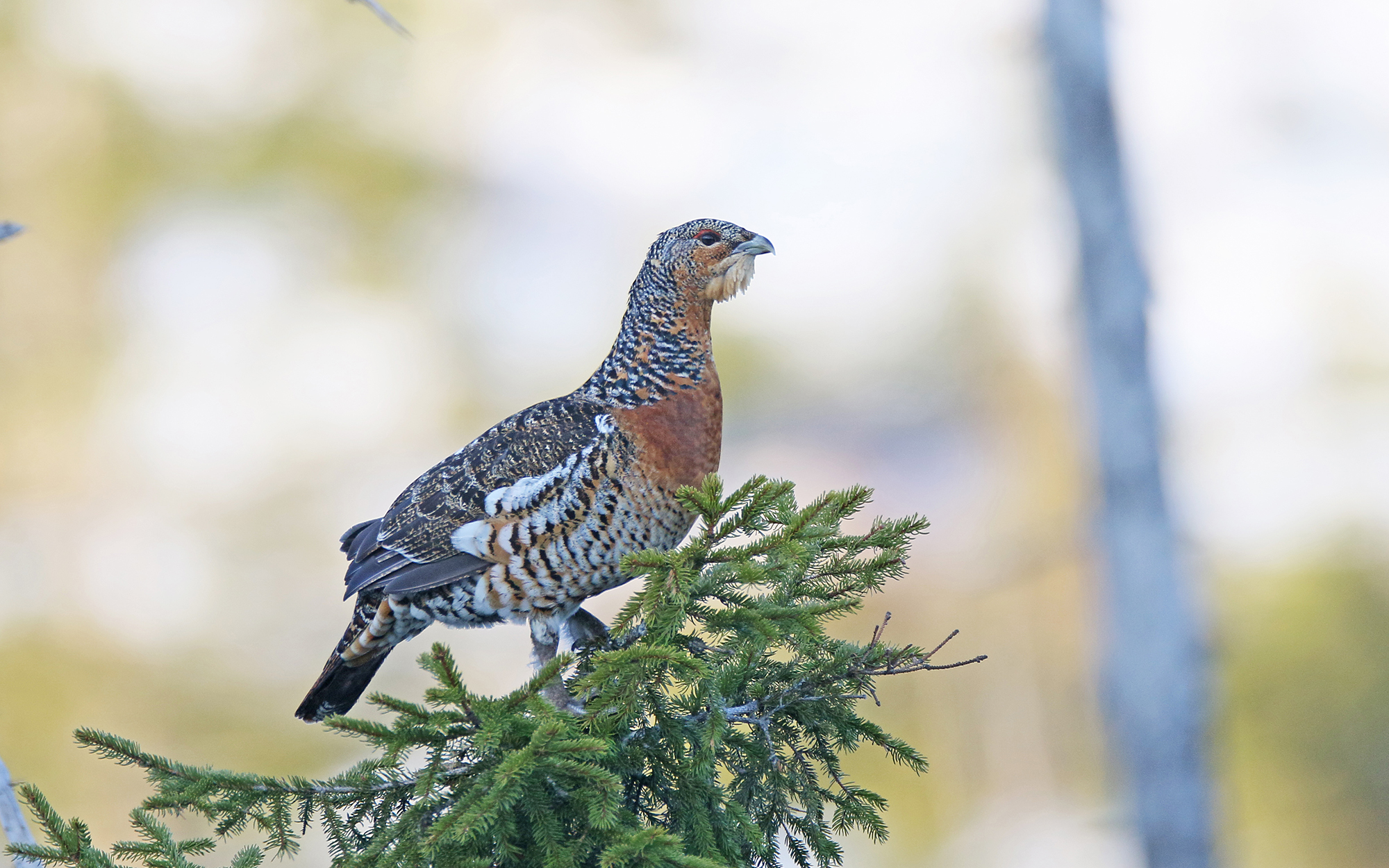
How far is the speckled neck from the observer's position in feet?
11.4

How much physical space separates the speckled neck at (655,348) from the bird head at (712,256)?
0.04 m

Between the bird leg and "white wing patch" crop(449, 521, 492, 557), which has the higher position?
"white wing patch" crop(449, 521, 492, 557)

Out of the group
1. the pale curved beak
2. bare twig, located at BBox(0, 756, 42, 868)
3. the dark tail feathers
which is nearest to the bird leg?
the dark tail feathers

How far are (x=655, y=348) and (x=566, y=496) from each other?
25.5 inches

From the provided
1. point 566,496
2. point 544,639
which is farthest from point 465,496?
point 544,639

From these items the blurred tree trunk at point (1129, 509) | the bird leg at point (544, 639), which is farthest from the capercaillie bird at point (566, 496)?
the blurred tree trunk at point (1129, 509)

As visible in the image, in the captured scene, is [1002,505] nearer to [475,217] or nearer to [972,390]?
[972,390]

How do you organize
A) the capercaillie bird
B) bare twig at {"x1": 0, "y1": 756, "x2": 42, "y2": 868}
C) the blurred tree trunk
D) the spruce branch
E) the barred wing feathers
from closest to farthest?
bare twig at {"x1": 0, "y1": 756, "x2": 42, "y2": 868}
the spruce branch
the capercaillie bird
the barred wing feathers
the blurred tree trunk

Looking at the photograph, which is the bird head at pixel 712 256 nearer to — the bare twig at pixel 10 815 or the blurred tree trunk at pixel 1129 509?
the blurred tree trunk at pixel 1129 509

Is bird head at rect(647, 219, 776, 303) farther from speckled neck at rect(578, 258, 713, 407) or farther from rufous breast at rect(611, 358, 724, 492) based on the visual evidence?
rufous breast at rect(611, 358, 724, 492)

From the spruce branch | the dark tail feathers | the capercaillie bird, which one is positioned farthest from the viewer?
the dark tail feathers

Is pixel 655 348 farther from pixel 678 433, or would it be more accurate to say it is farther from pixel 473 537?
pixel 473 537

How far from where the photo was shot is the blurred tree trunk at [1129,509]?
138 inches

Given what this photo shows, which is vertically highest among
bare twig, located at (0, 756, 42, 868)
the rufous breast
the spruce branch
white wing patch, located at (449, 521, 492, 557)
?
the rufous breast
